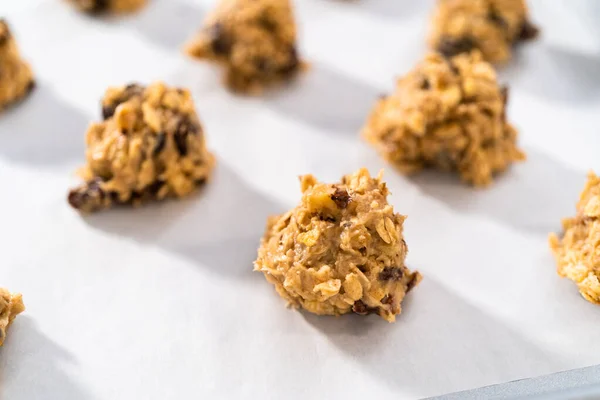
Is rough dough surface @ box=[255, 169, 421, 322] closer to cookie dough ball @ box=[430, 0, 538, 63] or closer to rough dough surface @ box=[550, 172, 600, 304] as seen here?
rough dough surface @ box=[550, 172, 600, 304]

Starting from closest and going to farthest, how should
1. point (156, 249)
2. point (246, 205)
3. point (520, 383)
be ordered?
point (520, 383)
point (156, 249)
point (246, 205)

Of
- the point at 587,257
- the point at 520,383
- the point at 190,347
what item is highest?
the point at 587,257

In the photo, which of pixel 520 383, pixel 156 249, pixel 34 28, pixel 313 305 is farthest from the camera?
pixel 34 28

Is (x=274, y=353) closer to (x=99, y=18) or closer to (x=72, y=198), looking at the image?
(x=72, y=198)

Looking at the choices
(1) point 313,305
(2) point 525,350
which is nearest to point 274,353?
(1) point 313,305

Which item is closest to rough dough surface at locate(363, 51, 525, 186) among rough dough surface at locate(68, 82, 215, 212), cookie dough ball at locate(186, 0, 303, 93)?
cookie dough ball at locate(186, 0, 303, 93)

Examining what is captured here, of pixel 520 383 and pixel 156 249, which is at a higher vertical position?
pixel 520 383

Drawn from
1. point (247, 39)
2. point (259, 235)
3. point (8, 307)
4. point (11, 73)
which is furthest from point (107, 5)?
point (8, 307)
